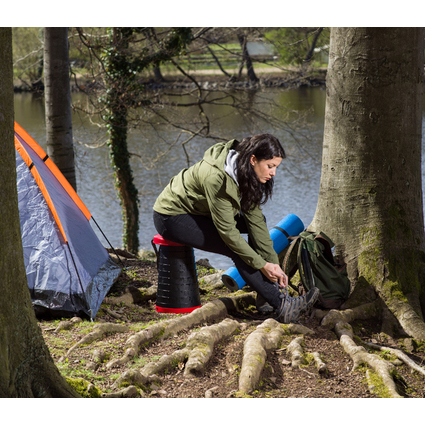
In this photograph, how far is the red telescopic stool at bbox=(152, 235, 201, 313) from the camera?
12.4 ft

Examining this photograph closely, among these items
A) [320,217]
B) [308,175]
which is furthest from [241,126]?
[320,217]

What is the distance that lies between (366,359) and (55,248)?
2621 mm

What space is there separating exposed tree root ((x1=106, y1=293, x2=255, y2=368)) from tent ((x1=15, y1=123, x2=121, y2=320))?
809mm

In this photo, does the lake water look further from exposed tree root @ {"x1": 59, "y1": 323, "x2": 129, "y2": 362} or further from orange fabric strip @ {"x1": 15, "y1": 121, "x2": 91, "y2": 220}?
exposed tree root @ {"x1": 59, "y1": 323, "x2": 129, "y2": 362}

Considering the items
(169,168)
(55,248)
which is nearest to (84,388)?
(55,248)

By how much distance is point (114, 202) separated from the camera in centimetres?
1328

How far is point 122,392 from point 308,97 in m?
20.6

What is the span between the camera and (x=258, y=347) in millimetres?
2889

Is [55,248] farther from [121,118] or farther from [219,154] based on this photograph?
[121,118]

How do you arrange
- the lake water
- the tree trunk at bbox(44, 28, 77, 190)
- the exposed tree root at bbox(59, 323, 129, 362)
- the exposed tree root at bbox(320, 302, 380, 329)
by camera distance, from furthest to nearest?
the lake water, the tree trunk at bbox(44, 28, 77, 190), the exposed tree root at bbox(320, 302, 380, 329), the exposed tree root at bbox(59, 323, 129, 362)

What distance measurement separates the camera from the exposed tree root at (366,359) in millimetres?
2586

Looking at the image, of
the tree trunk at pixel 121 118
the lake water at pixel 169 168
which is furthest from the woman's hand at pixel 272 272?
the lake water at pixel 169 168

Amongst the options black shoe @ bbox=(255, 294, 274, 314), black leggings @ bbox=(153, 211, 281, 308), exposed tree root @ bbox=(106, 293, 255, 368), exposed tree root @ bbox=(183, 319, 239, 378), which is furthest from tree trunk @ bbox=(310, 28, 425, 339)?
exposed tree root @ bbox=(183, 319, 239, 378)

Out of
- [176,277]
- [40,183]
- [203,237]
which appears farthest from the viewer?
[40,183]
